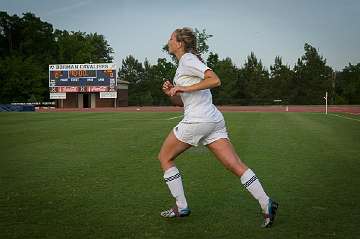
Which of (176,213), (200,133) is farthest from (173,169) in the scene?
(200,133)

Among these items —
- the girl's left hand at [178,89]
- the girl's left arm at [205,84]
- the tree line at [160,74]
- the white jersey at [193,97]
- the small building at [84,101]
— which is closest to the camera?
the girl's left arm at [205,84]

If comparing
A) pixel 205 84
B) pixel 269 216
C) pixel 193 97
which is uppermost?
pixel 205 84

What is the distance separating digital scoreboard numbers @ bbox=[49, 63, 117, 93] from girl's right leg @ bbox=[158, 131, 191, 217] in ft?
222

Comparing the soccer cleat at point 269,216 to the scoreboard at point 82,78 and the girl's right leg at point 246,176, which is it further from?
the scoreboard at point 82,78

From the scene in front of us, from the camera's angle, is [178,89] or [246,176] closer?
[178,89]

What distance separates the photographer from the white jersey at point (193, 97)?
16.9 ft

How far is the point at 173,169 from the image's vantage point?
552cm

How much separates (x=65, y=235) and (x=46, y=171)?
14.9 ft

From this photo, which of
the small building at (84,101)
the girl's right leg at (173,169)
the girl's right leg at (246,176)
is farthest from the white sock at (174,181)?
the small building at (84,101)

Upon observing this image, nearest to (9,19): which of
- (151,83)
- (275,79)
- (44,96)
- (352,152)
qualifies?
(44,96)

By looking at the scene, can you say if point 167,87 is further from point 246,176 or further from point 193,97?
point 246,176

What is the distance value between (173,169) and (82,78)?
70.5m

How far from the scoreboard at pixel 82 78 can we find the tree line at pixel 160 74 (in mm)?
6189

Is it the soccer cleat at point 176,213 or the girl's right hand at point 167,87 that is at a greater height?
the girl's right hand at point 167,87
